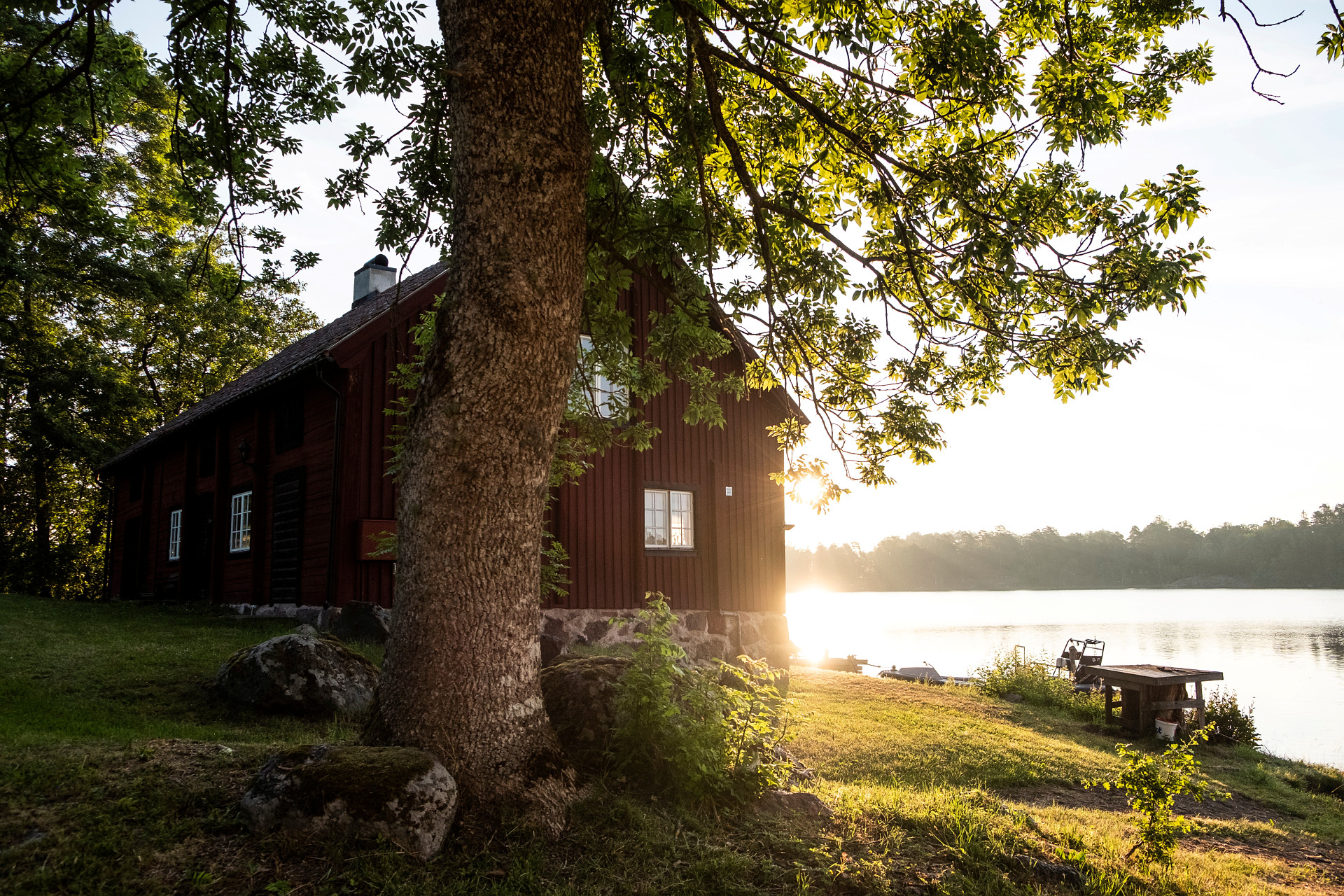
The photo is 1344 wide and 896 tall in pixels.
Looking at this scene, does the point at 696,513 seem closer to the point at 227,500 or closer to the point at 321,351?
the point at 321,351

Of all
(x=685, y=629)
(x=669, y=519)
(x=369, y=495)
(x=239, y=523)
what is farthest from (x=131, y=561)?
(x=685, y=629)

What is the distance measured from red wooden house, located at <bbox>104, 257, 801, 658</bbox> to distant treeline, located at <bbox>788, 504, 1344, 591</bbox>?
77.8 metres

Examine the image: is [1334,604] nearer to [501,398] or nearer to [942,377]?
[942,377]

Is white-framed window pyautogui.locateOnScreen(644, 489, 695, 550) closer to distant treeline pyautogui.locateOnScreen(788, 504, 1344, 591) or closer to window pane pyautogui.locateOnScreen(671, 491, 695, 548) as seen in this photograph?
window pane pyautogui.locateOnScreen(671, 491, 695, 548)

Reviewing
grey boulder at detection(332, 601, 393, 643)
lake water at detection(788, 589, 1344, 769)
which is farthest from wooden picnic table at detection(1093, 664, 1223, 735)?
grey boulder at detection(332, 601, 393, 643)

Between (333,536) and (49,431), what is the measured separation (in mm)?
14097

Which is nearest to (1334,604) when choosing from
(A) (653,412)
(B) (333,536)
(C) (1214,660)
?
(C) (1214,660)

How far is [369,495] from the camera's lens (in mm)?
12102

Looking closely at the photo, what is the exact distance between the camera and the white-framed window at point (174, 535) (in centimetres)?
1843

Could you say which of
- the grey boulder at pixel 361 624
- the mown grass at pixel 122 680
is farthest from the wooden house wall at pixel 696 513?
the mown grass at pixel 122 680

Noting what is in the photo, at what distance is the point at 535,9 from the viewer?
4656mm

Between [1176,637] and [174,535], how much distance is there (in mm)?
42765

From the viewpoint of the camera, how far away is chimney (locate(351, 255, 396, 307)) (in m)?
17.8

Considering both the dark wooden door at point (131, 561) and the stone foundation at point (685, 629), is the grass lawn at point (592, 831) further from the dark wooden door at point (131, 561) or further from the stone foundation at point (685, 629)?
the dark wooden door at point (131, 561)
